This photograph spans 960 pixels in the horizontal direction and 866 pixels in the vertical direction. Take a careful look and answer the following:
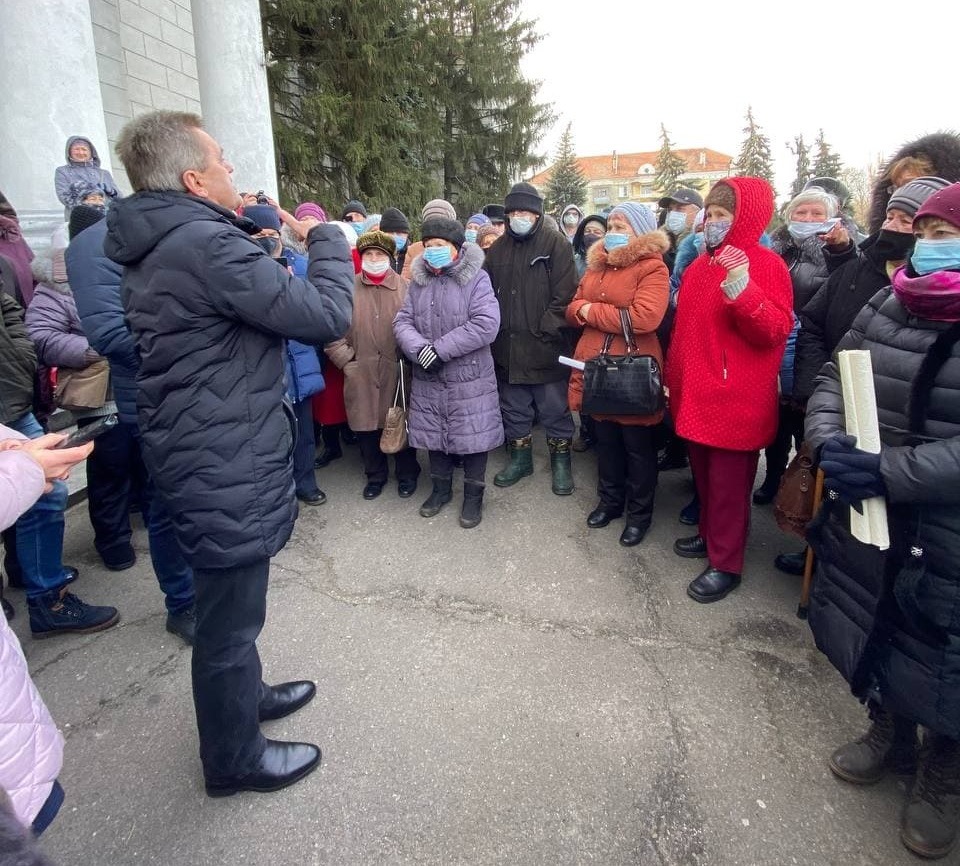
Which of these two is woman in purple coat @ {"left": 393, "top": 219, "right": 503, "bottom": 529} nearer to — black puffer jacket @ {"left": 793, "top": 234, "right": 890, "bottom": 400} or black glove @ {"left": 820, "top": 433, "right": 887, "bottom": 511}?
black puffer jacket @ {"left": 793, "top": 234, "right": 890, "bottom": 400}

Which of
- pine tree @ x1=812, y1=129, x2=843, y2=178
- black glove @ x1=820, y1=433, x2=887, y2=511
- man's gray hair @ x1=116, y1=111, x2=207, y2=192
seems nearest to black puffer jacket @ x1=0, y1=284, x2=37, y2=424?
man's gray hair @ x1=116, y1=111, x2=207, y2=192

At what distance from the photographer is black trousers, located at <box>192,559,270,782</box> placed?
76.7 inches

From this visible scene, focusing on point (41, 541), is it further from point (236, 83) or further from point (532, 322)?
point (236, 83)

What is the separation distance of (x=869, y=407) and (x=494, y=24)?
1718cm

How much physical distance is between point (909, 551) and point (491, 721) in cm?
161

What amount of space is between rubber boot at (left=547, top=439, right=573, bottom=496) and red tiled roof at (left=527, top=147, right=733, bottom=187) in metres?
64.3

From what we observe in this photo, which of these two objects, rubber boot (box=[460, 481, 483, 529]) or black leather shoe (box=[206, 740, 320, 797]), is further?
rubber boot (box=[460, 481, 483, 529])

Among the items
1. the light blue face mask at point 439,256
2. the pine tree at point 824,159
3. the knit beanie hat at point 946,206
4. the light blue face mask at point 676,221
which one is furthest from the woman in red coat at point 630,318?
the pine tree at point 824,159

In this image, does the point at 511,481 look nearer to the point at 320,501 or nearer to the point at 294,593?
the point at 320,501

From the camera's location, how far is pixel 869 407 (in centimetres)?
175

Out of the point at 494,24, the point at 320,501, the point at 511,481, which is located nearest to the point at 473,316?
the point at 511,481

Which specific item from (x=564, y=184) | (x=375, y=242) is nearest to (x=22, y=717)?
(x=375, y=242)

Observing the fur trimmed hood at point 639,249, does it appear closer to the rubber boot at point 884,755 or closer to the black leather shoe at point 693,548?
the black leather shoe at point 693,548

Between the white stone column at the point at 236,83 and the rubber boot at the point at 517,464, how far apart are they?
4193 millimetres
